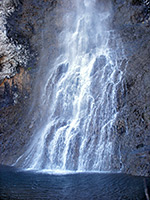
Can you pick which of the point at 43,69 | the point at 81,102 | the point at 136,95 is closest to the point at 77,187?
the point at 136,95

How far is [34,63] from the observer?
66.5ft

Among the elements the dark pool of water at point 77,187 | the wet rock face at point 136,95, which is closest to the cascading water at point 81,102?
the wet rock face at point 136,95

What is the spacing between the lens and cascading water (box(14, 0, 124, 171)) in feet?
37.3

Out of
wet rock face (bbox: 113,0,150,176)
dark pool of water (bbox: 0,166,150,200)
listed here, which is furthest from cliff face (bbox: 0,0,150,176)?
dark pool of water (bbox: 0,166,150,200)

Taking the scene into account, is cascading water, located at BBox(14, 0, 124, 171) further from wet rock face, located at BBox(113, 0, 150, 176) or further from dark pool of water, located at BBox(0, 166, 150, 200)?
dark pool of water, located at BBox(0, 166, 150, 200)

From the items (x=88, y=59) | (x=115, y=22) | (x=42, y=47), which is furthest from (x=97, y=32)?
(x=42, y=47)

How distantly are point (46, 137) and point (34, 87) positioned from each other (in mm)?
6505

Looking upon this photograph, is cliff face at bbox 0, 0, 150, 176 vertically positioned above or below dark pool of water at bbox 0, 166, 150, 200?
above

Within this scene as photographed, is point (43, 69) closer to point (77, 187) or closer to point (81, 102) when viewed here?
point (81, 102)

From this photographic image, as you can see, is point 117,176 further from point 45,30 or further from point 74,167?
point 45,30

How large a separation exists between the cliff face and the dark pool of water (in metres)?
1.33

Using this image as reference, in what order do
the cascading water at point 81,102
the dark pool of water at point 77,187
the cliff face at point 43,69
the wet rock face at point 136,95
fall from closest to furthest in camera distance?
→ the dark pool of water at point 77,187, the wet rock face at point 136,95, the cliff face at point 43,69, the cascading water at point 81,102

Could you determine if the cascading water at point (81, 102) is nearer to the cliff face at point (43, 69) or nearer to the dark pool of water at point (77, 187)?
the cliff face at point (43, 69)

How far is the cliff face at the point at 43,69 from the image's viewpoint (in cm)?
1065
